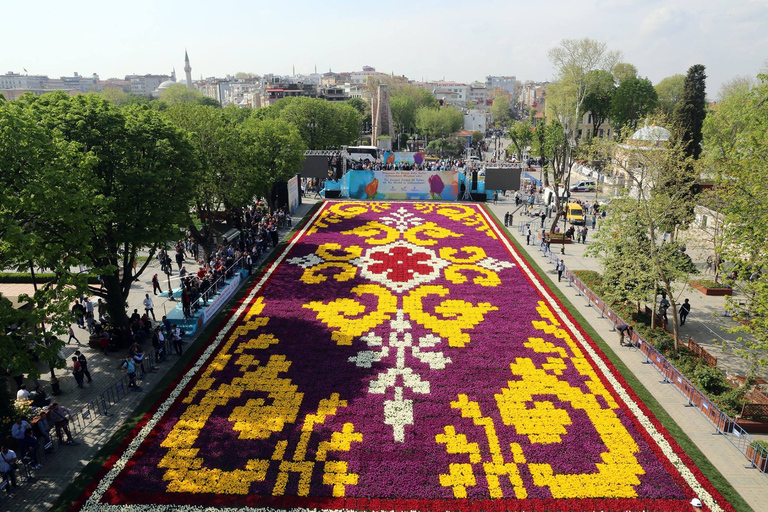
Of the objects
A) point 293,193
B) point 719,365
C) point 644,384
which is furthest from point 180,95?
point 719,365

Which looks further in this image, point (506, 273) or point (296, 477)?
point (506, 273)

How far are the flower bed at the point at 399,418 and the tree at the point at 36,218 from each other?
4.69 metres

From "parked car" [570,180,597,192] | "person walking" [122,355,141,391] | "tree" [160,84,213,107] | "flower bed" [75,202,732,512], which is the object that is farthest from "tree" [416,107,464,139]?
"person walking" [122,355,141,391]

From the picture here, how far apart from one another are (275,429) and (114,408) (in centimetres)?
669

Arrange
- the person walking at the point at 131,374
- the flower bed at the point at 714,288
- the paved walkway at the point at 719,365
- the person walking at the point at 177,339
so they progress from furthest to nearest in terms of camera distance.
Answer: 1. the flower bed at the point at 714,288
2. the person walking at the point at 177,339
3. the person walking at the point at 131,374
4. the paved walkway at the point at 719,365

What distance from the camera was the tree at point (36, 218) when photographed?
14398 millimetres

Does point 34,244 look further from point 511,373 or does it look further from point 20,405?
point 511,373

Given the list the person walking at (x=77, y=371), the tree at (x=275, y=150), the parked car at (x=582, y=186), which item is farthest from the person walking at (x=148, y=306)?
the parked car at (x=582, y=186)

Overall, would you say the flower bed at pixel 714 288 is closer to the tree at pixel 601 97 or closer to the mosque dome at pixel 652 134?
the mosque dome at pixel 652 134

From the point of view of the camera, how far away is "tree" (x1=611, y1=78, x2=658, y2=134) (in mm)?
86375

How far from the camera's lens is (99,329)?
2342 cm

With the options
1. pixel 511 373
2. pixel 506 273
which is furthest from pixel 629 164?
pixel 511 373

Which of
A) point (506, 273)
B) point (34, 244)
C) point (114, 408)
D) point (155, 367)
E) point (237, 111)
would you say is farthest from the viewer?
point (237, 111)

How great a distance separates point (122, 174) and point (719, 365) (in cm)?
2838
